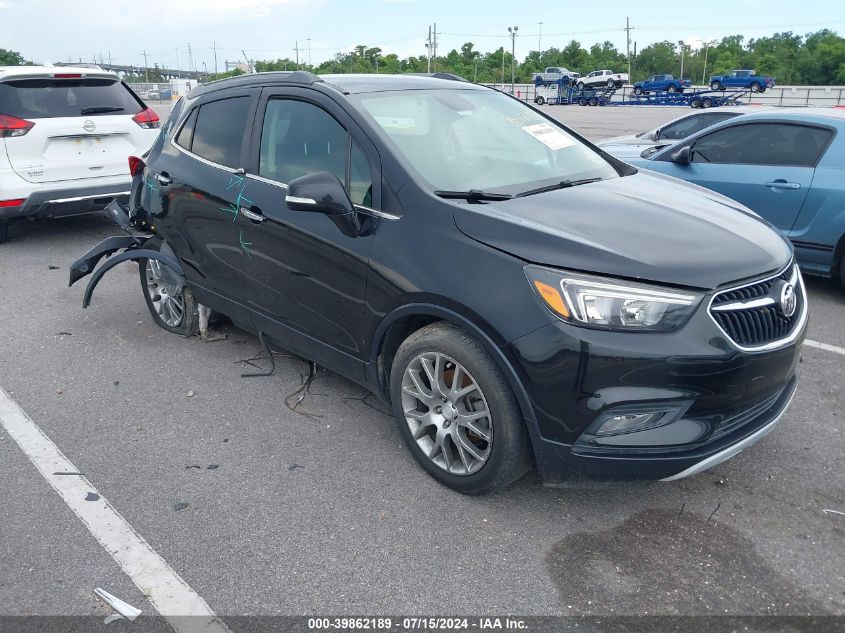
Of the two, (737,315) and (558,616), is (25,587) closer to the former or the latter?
(558,616)

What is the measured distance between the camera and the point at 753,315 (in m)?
2.92

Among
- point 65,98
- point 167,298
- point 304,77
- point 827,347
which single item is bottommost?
point 827,347

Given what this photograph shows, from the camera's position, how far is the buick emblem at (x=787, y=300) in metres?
3.05

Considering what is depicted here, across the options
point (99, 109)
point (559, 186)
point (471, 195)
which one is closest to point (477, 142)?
point (559, 186)

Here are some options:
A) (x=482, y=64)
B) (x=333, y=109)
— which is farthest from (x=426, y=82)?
(x=482, y=64)

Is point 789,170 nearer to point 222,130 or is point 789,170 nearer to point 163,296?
point 222,130

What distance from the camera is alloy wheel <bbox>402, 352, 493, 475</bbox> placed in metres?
3.16

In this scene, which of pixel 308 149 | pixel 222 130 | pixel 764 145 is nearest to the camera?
pixel 308 149

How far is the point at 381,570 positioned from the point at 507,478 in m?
0.66

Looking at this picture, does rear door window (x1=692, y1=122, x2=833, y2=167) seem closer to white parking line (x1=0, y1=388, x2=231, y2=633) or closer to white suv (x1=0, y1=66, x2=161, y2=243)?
white parking line (x1=0, y1=388, x2=231, y2=633)

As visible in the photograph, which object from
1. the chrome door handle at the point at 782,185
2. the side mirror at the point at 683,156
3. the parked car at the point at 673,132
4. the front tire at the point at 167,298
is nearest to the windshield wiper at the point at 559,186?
the front tire at the point at 167,298

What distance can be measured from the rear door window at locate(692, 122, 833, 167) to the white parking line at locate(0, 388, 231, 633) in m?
5.80

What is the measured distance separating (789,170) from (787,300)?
12.2 feet

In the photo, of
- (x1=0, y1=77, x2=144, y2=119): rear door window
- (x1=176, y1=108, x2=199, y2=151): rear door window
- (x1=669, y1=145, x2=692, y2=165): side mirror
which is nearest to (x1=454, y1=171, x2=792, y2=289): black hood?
(x1=176, y1=108, x2=199, y2=151): rear door window
